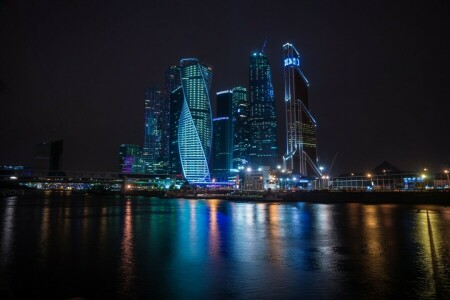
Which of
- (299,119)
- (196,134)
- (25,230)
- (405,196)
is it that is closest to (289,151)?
(299,119)

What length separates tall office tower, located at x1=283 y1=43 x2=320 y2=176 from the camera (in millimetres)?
183125

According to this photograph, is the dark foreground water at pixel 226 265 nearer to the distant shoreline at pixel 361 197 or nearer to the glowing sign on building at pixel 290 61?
the distant shoreline at pixel 361 197

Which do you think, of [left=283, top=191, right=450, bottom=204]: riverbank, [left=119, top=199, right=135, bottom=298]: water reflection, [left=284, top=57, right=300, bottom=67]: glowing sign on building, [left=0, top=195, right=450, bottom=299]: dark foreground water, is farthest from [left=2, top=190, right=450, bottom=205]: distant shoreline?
[left=284, top=57, right=300, bottom=67]: glowing sign on building

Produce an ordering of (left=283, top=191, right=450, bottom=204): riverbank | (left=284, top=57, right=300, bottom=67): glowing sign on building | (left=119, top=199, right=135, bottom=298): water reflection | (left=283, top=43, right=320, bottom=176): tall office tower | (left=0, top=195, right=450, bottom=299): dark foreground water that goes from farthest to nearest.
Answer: (left=284, top=57, right=300, bottom=67): glowing sign on building
(left=283, top=43, right=320, bottom=176): tall office tower
(left=283, top=191, right=450, bottom=204): riverbank
(left=119, top=199, right=135, bottom=298): water reflection
(left=0, top=195, right=450, bottom=299): dark foreground water

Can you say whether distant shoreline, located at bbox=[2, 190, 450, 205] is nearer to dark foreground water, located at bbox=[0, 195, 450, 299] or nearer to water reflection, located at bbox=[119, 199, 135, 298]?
dark foreground water, located at bbox=[0, 195, 450, 299]

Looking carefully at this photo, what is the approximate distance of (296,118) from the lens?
183750 millimetres

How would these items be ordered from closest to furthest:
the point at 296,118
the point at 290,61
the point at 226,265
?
the point at 226,265 → the point at 296,118 → the point at 290,61

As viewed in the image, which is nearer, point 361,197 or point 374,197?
point 374,197

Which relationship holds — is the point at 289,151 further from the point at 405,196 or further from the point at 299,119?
the point at 405,196

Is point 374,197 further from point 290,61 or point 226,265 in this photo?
point 290,61

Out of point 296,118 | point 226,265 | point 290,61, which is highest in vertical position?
point 290,61

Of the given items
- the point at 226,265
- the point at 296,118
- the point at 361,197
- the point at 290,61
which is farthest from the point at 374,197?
the point at 290,61

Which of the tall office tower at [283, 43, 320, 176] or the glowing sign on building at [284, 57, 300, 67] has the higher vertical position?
the glowing sign on building at [284, 57, 300, 67]

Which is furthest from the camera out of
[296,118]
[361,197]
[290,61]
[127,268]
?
[290,61]
